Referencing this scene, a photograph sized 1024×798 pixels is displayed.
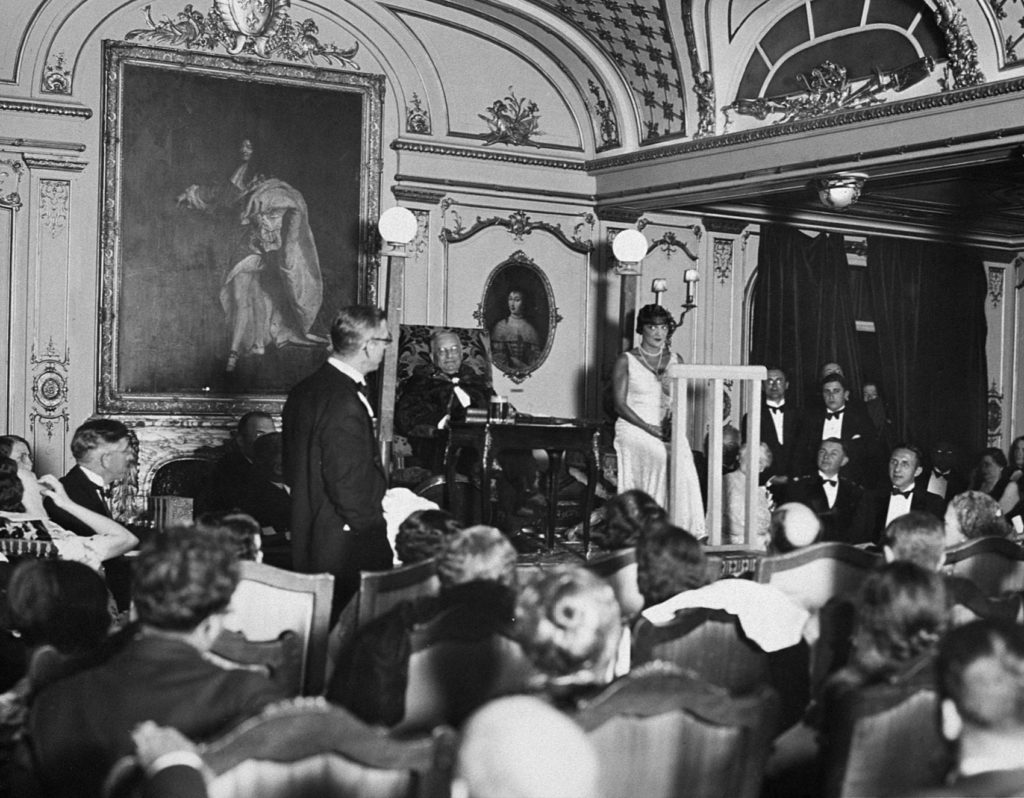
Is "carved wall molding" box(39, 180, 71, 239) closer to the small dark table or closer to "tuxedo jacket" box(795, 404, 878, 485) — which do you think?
the small dark table

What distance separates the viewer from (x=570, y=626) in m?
2.14

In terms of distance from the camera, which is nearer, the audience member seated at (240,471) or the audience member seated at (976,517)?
the audience member seated at (976,517)

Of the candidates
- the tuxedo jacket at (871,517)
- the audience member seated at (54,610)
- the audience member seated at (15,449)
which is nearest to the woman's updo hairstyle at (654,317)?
the tuxedo jacket at (871,517)

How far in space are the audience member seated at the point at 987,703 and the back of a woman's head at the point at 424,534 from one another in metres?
2.08

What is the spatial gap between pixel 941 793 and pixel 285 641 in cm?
156

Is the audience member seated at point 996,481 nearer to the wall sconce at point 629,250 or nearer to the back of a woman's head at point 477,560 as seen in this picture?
the wall sconce at point 629,250

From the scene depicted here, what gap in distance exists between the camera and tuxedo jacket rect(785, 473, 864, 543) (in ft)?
24.6

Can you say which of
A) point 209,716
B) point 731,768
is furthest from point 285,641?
point 731,768

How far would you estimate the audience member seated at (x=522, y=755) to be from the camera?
1.51 metres

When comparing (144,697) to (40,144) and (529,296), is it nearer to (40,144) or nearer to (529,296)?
(40,144)

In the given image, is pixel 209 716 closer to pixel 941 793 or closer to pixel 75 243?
pixel 941 793

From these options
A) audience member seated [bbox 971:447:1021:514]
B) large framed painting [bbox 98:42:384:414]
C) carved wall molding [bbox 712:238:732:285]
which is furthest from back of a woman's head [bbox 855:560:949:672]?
carved wall molding [bbox 712:238:732:285]

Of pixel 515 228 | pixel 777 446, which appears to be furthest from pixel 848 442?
pixel 515 228

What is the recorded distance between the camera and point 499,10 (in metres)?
9.64
